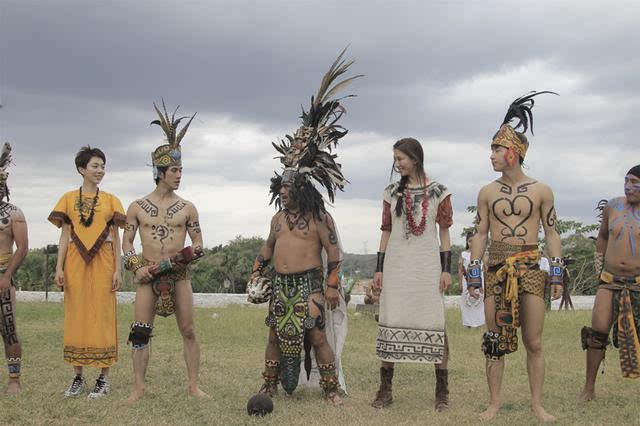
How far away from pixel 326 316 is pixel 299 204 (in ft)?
Result: 4.13

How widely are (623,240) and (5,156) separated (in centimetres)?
683

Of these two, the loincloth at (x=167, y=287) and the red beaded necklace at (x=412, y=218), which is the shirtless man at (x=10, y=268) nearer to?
the loincloth at (x=167, y=287)

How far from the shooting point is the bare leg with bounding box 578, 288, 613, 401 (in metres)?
7.18

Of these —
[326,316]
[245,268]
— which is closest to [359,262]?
[245,268]

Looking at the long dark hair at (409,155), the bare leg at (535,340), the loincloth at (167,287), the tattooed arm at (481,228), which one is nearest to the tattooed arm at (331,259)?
the long dark hair at (409,155)

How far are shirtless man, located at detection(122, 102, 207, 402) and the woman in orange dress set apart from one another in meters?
0.46

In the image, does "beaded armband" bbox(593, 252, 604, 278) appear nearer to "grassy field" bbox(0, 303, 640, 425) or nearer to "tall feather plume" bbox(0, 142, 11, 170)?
"grassy field" bbox(0, 303, 640, 425)

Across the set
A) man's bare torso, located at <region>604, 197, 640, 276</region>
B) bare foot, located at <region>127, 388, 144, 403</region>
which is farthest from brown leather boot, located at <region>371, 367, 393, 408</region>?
man's bare torso, located at <region>604, 197, 640, 276</region>

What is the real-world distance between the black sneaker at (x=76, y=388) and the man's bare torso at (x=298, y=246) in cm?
253

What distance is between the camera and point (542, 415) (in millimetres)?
6430

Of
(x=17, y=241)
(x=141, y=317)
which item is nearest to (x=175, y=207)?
(x=141, y=317)

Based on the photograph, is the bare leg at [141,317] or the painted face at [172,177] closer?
the bare leg at [141,317]

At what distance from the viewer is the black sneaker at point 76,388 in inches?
290

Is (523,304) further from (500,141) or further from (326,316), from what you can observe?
(326,316)
